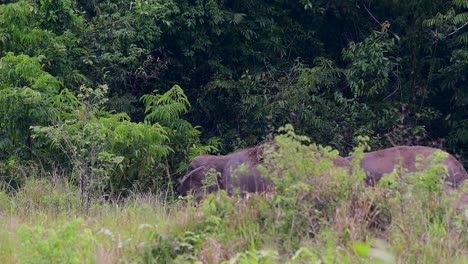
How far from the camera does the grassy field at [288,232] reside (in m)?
6.04

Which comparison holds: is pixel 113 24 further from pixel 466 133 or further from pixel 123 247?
pixel 123 247

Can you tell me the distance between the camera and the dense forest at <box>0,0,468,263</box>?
21.0 feet

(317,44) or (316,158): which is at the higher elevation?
(317,44)

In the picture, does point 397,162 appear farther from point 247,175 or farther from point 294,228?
point 294,228

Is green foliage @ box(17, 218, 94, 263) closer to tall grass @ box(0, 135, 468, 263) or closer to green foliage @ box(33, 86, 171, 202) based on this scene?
tall grass @ box(0, 135, 468, 263)

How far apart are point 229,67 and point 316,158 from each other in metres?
9.66

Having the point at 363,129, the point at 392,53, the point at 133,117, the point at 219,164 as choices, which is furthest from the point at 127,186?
the point at 392,53

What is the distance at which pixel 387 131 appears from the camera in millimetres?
15141

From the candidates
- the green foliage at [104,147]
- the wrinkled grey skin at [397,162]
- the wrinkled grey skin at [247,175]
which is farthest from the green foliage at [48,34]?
the wrinkled grey skin at [397,162]

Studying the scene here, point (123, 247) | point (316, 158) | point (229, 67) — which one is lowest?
point (123, 247)

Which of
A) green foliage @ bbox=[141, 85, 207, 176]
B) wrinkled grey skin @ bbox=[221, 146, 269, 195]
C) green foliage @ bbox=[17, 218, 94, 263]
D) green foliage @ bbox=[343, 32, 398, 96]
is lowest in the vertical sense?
green foliage @ bbox=[17, 218, 94, 263]

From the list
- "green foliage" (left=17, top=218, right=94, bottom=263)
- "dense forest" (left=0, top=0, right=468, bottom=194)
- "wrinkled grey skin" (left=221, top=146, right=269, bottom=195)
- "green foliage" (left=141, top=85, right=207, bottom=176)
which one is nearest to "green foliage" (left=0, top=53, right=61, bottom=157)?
"dense forest" (left=0, top=0, right=468, bottom=194)

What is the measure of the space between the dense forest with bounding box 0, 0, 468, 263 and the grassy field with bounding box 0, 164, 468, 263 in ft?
0.05

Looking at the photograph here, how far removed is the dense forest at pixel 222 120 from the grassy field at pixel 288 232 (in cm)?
2
